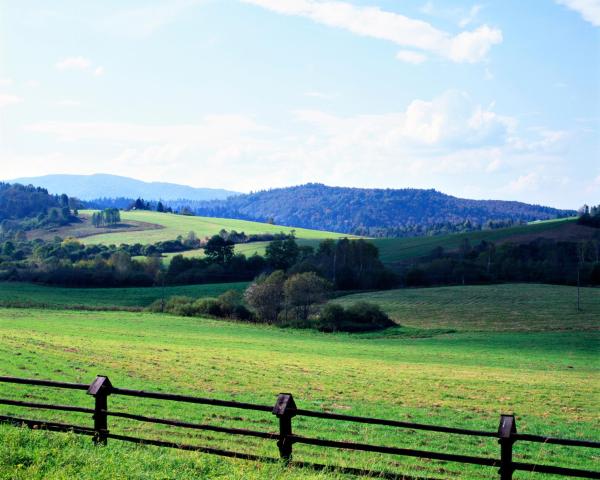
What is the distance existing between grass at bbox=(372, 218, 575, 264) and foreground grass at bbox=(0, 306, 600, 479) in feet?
292

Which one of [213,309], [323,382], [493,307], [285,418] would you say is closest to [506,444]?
[285,418]

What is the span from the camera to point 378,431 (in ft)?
65.3

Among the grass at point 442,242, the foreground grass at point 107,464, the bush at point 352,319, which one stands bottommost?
the bush at point 352,319

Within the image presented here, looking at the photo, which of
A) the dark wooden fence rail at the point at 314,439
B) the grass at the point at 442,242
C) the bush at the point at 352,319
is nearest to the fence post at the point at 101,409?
the dark wooden fence rail at the point at 314,439

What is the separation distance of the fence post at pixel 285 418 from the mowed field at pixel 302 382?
0.44 m

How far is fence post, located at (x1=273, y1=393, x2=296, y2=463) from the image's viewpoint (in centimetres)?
1112

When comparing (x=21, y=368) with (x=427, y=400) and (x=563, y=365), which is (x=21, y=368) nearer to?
(x=427, y=400)

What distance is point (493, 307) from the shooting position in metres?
85.6

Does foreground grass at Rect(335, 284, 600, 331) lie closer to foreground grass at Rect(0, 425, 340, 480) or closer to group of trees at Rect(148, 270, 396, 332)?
group of trees at Rect(148, 270, 396, 332)

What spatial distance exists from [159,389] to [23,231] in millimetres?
185302

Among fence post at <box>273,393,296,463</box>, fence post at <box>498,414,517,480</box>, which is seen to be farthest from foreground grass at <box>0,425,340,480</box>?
fence post at <box>498,414,517,480</box>

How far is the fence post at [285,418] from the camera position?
36.5 feet

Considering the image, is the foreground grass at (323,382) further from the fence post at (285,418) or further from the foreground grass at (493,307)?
the foreground grass at (493,307)

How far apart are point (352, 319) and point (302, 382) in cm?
4866
